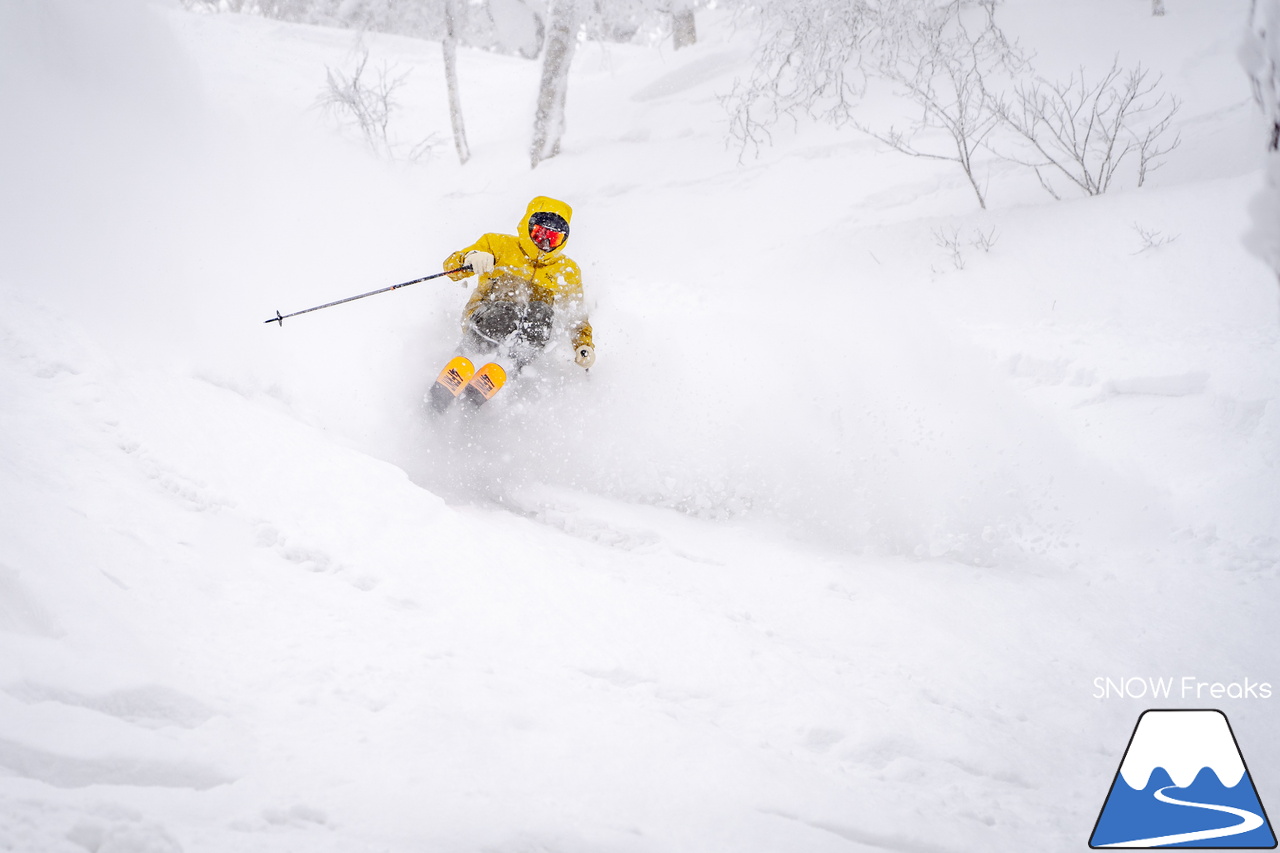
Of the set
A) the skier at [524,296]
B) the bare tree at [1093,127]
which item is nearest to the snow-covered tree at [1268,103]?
the skier at [524,296]

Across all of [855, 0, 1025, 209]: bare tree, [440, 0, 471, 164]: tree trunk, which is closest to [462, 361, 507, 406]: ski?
[855, 0, 1025, 209]: bare tree

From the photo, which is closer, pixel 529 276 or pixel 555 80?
pixel 529 276

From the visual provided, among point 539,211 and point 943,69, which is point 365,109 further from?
point 943,69

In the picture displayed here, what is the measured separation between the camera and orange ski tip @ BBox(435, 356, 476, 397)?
497 centimetres

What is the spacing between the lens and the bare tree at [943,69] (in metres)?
7.61

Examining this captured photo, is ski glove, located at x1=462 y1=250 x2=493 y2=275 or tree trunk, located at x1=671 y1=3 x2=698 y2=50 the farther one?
tree trunk, located at x1=671 y1=3 x2=698 y2=50

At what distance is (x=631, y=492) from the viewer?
4.95m

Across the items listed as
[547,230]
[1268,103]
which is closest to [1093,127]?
[547,230]

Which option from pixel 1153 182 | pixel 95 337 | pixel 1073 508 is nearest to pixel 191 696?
pixel 95 337

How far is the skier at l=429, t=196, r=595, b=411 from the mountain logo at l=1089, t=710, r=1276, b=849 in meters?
4.15

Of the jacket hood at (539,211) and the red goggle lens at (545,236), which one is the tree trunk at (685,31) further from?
the red goggle lens at (545,236)

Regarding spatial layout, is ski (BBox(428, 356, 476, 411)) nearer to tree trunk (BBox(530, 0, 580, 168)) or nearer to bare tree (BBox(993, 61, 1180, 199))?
bare tree (BBox(993, 61, 1180, 199))

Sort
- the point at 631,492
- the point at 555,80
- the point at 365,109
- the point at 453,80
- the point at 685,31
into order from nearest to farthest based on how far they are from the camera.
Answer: the point at 631,492 < the point at 555,80 < the point at 365,109 < the point at 453,80 < the point at 685,31

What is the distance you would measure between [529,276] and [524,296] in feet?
0.70
